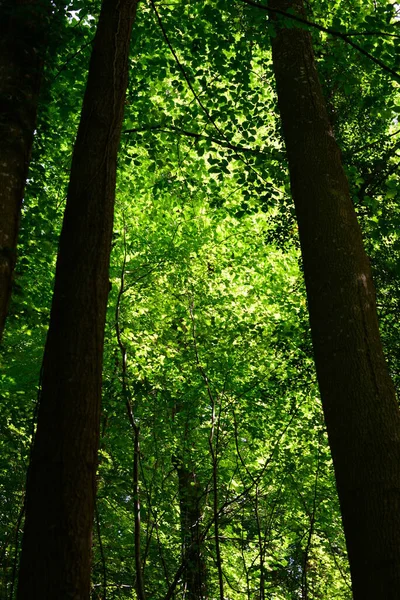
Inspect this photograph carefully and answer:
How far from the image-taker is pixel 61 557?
2.12m

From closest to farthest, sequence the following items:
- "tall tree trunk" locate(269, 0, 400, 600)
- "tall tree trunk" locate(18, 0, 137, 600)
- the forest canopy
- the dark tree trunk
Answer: "tall tree trunk" locate(18, 0, 137, 600), "tall tree trunk" locate(269, 0, 400, 600), the forest canopy, the dark tree trunk

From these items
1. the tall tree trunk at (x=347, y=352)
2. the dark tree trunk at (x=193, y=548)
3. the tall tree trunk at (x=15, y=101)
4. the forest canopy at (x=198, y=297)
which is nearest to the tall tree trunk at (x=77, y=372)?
the forest canopy at (x=198, y=297)

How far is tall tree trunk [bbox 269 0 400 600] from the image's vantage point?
9.00 feet

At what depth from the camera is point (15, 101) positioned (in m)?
3.54

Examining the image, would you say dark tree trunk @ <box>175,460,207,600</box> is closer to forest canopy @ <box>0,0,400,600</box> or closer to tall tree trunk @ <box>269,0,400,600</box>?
forest canopy @ <box>0,0,400,600</box>

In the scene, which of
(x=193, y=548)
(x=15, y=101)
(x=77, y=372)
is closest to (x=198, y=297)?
(x=193, y=548)

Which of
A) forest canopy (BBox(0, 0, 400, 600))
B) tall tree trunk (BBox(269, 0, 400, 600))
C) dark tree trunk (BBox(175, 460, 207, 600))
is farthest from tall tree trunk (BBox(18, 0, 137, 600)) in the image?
dark tree trunk (BBox(175, 460, 207, 600))

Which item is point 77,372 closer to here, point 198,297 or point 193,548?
point 193,548

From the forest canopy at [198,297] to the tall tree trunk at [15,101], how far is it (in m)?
0.02

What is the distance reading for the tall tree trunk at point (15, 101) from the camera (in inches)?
122

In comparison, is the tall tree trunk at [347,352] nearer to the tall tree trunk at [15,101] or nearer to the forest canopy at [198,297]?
the forest canopy at [198,297]

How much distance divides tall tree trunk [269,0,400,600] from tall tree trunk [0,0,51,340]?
83.3 inches

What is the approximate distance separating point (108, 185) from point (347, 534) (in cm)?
252

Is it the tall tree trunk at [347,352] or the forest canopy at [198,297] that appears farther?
the forest canopy at [198,297]
